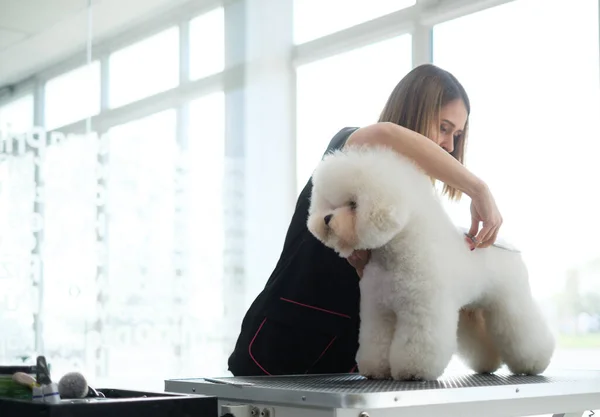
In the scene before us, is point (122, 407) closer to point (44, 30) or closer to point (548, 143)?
point (548, 143)

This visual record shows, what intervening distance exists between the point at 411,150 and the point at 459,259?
165 millimetres

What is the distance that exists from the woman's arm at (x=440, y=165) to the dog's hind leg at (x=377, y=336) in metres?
0.17

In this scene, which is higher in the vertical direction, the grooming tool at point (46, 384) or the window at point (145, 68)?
the window at point (145, 68)

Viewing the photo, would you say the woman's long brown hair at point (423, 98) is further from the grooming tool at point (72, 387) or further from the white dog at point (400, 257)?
the grooming tool at point (72, 387)

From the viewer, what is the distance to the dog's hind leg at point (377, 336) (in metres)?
1.15

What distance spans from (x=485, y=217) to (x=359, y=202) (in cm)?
22

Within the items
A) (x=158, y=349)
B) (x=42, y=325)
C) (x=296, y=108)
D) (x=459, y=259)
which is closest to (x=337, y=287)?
(x=459, y=259)

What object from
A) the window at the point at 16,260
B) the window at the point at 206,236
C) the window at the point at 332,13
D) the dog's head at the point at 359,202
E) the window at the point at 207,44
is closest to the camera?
the dog's head at the point at 359,202

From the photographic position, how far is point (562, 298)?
2662mm

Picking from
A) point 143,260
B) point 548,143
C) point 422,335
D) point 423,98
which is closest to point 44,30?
point 143,260

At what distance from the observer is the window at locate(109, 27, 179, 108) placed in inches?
133

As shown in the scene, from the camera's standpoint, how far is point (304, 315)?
1.33 m

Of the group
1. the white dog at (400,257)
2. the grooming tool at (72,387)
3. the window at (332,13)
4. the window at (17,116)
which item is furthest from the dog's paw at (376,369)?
the window at (332,13)

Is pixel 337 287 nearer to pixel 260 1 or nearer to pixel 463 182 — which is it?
pixel 463 182
